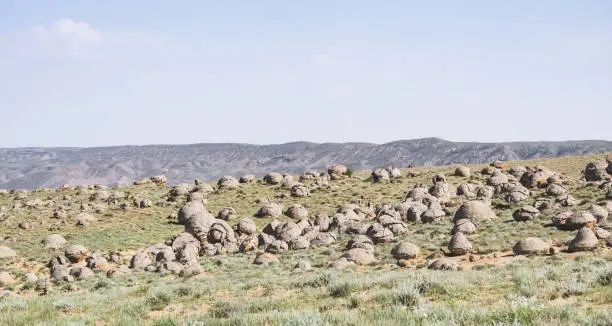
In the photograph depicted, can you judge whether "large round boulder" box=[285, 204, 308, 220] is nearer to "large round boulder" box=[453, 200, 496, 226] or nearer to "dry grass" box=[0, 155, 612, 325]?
"dry grass" box=[0, 155, 612, 325]

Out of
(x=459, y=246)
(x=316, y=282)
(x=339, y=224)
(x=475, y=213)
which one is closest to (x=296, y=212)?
(x=339, y=224)

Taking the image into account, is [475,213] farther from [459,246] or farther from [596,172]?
[596,172]

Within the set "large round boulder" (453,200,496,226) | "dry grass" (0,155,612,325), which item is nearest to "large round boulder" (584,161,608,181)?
"dry grass" (0,155,612,325)

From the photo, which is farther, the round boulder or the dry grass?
the round boulder

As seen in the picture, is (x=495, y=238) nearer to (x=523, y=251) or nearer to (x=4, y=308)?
(x=523, y=251)

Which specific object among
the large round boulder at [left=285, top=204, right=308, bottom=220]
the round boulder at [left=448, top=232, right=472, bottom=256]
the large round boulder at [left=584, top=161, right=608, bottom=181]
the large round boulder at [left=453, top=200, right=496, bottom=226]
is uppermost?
the large round boulder at [left=584, top=161, right=608, bottom=181]

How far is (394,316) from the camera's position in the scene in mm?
8242

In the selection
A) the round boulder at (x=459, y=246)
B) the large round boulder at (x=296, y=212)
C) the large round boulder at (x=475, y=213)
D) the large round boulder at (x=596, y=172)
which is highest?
the large round boulder at (x=596, y=172)

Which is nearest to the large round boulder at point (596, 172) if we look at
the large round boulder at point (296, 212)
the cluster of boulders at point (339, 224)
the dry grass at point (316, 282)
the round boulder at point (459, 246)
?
the cluster of boulders at point (339, 224)

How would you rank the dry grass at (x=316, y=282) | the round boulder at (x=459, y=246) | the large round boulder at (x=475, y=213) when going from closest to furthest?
the dry grass at (x=316, y=282) < the round boulder at (x=459, y=246) < the large round boulder at (x=475, y=213)

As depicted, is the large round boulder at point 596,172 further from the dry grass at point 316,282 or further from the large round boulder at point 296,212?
the large round boulder at point 296,212

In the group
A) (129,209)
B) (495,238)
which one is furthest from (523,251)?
(129,209)

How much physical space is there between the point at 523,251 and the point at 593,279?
13.8 m

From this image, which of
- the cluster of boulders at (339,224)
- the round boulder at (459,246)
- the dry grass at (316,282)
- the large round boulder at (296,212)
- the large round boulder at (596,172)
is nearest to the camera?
the dry grass at (316,282)
